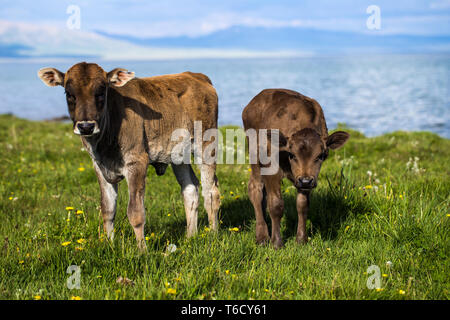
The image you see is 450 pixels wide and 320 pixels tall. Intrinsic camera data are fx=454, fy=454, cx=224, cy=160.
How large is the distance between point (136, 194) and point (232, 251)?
4.70 feet

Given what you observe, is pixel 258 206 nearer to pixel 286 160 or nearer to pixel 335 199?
pixel 286 160

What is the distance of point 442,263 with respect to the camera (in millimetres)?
5387

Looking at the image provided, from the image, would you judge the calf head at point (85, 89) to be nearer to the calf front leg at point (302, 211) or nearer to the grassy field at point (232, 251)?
the grassy field at point (232, 251)

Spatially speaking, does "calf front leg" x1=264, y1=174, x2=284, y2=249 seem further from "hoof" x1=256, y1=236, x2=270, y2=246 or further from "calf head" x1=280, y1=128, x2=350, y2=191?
"calf head" x1=280, y1=128, x2=350, y2=191

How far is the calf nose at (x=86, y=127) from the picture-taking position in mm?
5102

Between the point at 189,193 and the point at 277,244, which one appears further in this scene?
the point at 189,193

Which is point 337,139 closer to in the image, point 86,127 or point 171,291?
point 171,291

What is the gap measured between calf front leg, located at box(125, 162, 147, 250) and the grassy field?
20cm

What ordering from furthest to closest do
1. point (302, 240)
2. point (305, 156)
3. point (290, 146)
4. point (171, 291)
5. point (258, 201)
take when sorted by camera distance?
1. point (258, 201)
2. point (302, 240)
3. point (290, 146)
4. point (305, 156)
5. point (171, 291)

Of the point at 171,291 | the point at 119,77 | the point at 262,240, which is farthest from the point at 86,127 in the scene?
the point at 262,240

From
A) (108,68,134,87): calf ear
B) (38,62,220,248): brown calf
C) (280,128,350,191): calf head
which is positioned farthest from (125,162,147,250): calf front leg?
(280,128,350,191): calf head

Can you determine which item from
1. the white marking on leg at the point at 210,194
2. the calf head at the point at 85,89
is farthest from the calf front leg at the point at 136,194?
the white marking on leg at the point at 210,194

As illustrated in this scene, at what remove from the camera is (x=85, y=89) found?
208 inches
